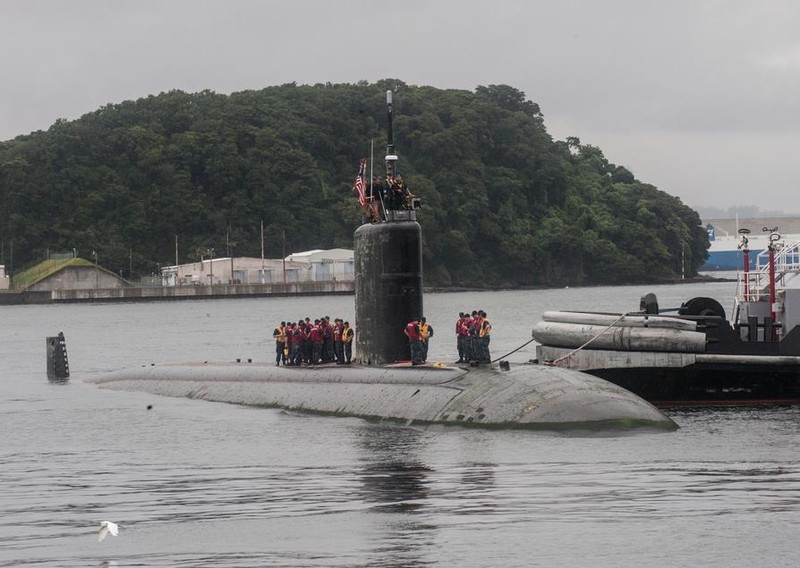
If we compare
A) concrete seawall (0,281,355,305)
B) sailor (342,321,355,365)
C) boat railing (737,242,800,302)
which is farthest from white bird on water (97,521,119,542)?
concrete seawall (0,281,355,305)

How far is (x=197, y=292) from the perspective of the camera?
15638 centimetres

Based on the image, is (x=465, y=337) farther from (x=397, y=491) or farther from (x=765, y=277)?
(x=765, y=277)

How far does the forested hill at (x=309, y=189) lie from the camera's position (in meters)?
158

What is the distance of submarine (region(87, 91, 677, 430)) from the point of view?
79.0 ft

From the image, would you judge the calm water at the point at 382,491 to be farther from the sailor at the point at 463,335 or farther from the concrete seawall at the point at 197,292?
the concrete seawall at the point at 197,292

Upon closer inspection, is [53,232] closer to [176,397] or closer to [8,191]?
[8,191]

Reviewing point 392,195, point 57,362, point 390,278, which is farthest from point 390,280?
point 57,362

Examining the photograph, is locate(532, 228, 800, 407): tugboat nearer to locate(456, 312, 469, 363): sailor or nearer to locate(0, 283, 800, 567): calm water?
locate(0, 283, 800, 567): calm water

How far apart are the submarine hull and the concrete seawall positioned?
123 meters

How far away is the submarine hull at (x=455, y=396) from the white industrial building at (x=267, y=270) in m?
123

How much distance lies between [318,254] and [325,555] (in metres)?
141

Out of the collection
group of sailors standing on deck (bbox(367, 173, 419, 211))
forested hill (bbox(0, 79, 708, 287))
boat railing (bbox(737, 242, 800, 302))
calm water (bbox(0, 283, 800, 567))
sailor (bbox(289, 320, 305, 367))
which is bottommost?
calm water (bbox(0, 283, 800, 567))

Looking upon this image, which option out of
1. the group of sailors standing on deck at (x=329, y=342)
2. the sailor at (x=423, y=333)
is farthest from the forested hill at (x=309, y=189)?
the sailor at (x=423, y=333)

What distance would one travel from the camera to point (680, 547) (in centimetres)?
1634
